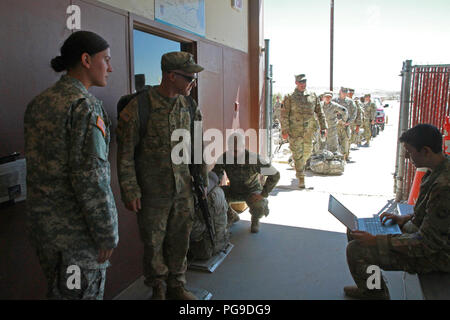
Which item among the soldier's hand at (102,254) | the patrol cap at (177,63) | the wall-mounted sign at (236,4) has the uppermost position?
the wall-mounted sign at (236,4)

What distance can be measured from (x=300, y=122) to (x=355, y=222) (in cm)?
441

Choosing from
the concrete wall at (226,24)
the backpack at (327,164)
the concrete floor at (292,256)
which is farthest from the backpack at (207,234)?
the backpack at (327,164)

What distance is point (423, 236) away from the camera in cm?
200

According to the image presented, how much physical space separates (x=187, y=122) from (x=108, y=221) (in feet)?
3.57

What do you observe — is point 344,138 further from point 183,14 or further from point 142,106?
point 142,106

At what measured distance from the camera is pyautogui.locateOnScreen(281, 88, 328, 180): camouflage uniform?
21.1 ft

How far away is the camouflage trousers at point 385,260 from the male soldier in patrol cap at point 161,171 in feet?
3.82

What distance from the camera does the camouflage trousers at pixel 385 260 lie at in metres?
2.04

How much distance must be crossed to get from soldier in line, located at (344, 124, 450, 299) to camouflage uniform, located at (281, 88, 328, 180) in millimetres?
4162

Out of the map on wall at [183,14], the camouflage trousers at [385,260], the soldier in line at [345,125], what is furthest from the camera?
the soldier in line at [345,125]

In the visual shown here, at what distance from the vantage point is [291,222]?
4.43 metres

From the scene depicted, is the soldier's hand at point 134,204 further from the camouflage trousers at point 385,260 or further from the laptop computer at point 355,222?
the camouflage trousers at point 385,260

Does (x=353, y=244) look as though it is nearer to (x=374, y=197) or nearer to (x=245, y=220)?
(x=245, y=220)
